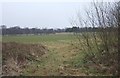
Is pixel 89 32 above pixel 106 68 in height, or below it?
above

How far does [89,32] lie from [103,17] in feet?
4.64

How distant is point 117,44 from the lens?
399 inches

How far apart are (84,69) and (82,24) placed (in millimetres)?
2669

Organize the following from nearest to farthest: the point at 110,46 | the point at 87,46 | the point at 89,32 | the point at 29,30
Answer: the point at 110,46
the point at 89,32
the point at 87,46
the point at 29,30

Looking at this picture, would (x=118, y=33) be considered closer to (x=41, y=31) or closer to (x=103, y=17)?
(x=103, y=17)

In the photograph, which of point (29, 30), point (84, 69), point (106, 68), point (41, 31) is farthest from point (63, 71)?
point (41, 31)

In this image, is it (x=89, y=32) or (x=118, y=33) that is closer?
(x=118, y=33)

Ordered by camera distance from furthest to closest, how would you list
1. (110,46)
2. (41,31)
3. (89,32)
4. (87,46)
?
1. (41,31)
2. (87,46)
3. (89,32)
4. (110,46)

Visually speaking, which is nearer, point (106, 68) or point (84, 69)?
point (106, 68)

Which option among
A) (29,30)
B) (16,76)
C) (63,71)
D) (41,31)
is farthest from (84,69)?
(41,31)

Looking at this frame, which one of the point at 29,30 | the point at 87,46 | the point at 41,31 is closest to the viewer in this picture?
the point at 87,46

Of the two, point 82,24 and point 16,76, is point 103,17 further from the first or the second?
point 16,76

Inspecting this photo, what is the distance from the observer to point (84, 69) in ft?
38.8

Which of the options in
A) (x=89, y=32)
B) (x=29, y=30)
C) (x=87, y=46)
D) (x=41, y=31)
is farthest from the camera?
(x=41, y=31)
